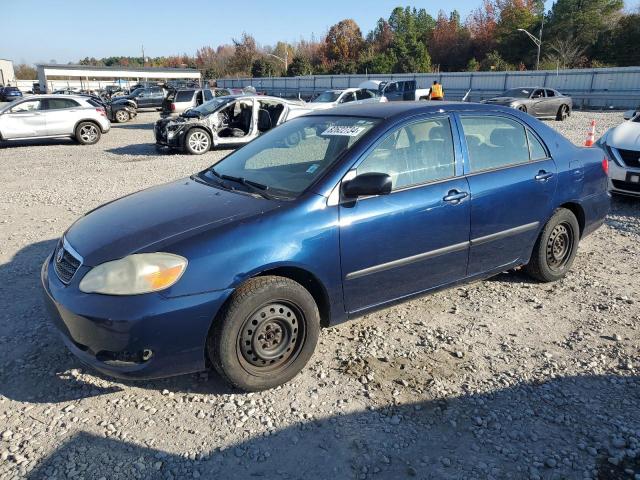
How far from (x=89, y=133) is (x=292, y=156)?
14.5 meters

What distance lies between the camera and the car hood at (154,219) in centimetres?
289

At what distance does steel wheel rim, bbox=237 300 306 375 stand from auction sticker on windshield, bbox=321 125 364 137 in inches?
53.3

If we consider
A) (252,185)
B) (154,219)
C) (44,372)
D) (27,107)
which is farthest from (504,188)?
(27,107)

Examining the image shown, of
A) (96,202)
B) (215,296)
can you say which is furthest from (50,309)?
(96,202)

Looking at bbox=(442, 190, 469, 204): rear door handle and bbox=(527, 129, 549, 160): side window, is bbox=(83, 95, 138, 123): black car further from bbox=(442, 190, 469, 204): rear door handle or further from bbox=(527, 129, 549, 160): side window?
bbox=(442, 190, 469, 204): rear door handle

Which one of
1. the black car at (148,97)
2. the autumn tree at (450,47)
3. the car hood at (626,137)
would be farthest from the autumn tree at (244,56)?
the car hood at (626,137)

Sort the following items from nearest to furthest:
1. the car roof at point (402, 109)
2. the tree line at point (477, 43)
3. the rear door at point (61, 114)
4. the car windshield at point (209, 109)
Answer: the car roof at point (402, 109), the car windshield at point (209, 109), the rear door at point (61, 114), the tree line at point (477, 43)

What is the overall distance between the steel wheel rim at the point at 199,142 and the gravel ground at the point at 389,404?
883 cm

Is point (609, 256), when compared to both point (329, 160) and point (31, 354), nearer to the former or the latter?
point (329, 160)

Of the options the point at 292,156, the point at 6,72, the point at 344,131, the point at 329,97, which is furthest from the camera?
the point at 6,72

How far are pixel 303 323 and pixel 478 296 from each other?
1993 mm

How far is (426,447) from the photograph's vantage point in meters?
2.59

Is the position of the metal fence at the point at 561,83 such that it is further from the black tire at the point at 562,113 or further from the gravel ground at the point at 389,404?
the gravel ground at the point at 389,404

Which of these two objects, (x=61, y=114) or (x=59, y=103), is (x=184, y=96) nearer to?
(x=59, y=103)
